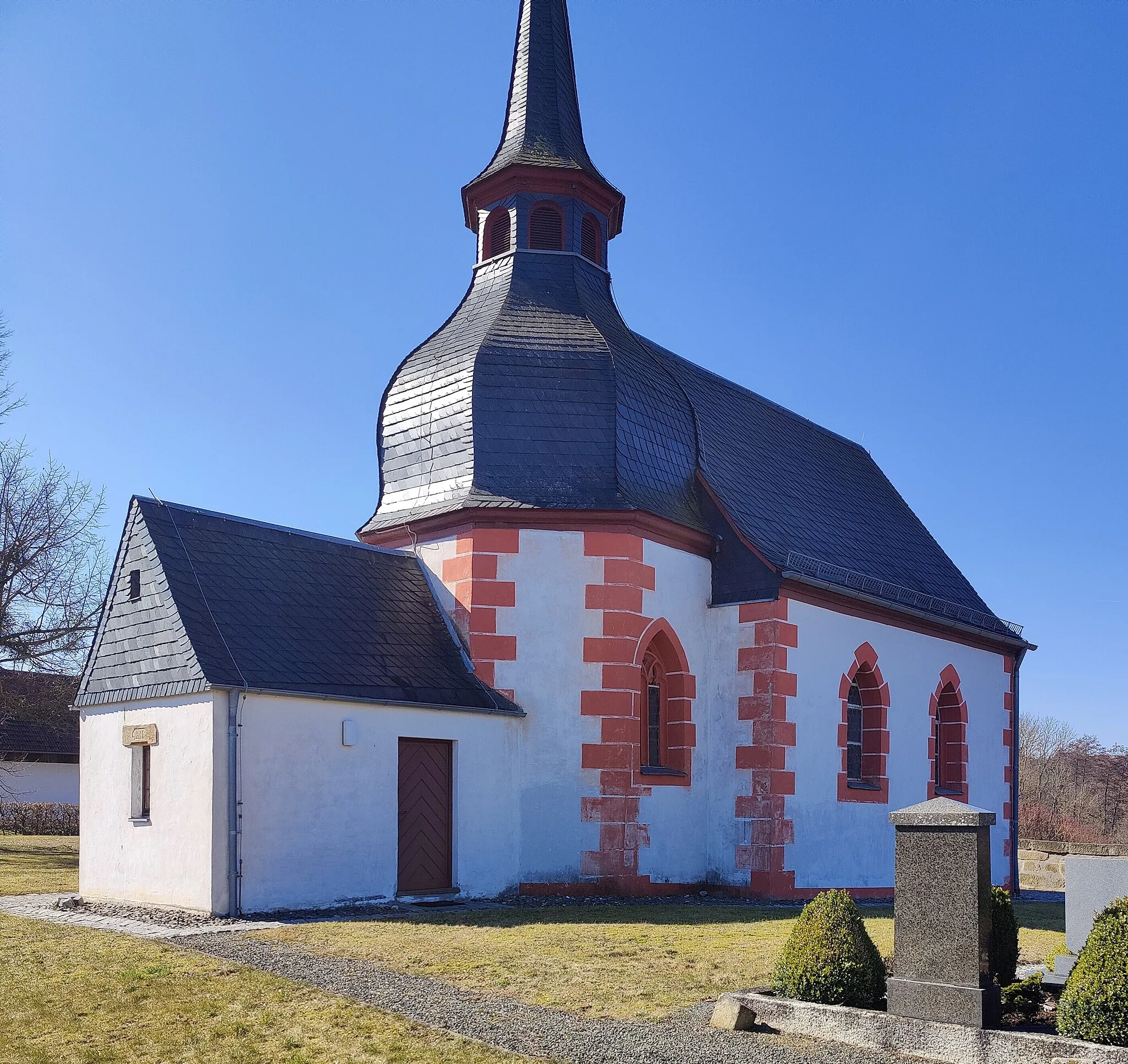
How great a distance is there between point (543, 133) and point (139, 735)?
44.2 feet

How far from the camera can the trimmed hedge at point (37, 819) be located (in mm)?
32281

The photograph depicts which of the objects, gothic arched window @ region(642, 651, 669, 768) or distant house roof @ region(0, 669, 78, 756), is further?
distant house roof @ region(0, 669, 78, 756)

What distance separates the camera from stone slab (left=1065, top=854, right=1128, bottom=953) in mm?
9492

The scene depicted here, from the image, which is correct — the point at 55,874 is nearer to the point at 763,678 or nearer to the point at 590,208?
the point at 763,678

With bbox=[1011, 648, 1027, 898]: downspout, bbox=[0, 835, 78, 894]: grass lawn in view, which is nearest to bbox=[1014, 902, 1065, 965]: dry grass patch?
bbox=[1011, 648, 1027, 898]: downspout

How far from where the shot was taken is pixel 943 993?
775 centimetres

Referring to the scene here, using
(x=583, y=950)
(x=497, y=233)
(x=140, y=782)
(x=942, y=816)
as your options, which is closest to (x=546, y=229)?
(x=497, y=233)

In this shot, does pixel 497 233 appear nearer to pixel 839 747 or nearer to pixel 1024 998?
pixel 839 747

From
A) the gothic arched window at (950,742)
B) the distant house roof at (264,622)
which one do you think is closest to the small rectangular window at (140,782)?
the distant house roof at (264,622)

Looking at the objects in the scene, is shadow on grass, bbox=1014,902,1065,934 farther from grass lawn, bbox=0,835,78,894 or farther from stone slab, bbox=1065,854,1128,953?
grass lawn, bbox=0,835,78,894

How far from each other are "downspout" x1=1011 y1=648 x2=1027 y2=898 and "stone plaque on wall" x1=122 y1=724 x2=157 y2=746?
1722cm

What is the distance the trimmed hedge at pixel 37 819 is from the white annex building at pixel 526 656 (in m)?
18.3

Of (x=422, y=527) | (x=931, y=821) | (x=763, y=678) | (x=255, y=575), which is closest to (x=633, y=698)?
(x=763, y=678)

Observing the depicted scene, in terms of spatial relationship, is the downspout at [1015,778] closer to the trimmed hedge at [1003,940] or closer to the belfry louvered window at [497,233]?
the belfry louvered window at [497,233]
